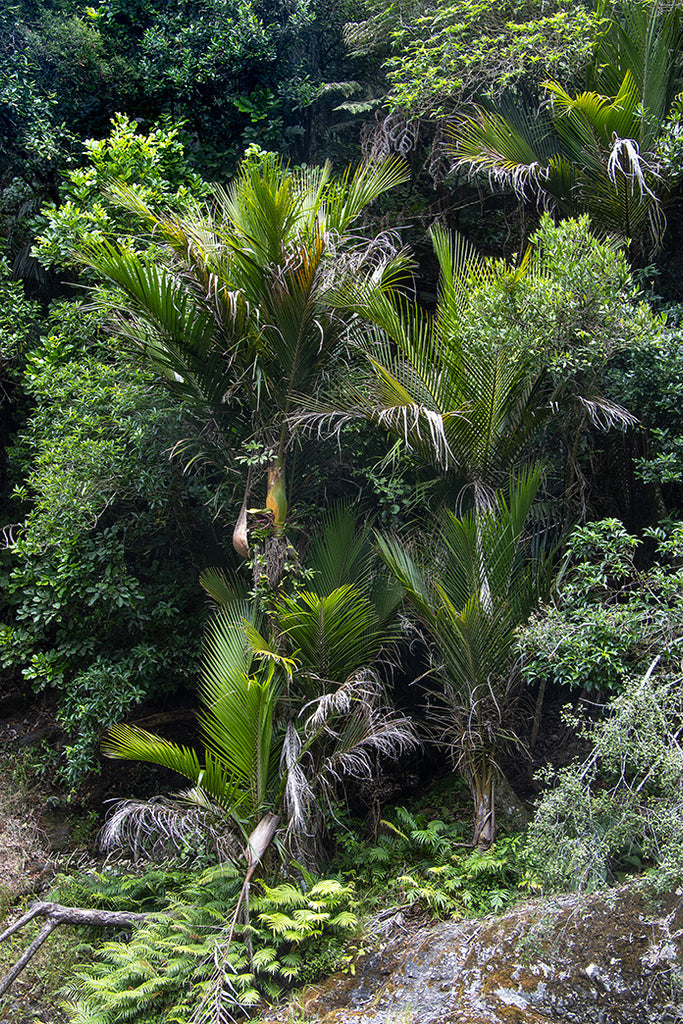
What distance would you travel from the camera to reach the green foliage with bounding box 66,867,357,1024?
423cm

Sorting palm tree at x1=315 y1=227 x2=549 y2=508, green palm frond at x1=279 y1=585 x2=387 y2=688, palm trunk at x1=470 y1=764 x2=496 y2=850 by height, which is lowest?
palm trunk at x1=470 y1=764 x2=496 y2=850

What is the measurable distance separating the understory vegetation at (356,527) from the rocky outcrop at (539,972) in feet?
0.70

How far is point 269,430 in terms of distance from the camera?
5477 mm

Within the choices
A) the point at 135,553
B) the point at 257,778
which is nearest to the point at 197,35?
the point at 135,553

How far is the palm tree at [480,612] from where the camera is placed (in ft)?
15.3

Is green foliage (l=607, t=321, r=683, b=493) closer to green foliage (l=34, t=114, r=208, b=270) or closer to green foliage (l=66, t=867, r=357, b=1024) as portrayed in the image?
green foliage (l=66, t=867, r=357, b=1024)

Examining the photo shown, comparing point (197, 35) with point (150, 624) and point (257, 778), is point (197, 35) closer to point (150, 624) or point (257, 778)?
point (150, 624)

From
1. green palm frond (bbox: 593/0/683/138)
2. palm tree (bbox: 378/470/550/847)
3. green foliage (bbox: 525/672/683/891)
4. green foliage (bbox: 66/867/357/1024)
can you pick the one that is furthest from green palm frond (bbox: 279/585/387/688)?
green palm frond (bbox: 593/0/683/138)

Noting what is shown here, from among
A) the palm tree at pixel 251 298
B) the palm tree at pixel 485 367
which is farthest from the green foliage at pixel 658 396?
the palm tree at pixel 251 298

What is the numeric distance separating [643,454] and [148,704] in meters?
4.93

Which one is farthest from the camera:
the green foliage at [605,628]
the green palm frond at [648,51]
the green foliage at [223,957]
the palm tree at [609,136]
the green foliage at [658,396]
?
the green palm frond at [648,51]

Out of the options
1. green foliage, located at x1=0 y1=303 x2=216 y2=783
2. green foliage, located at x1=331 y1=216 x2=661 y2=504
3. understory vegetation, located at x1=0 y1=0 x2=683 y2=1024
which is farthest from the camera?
green foliage, located at x1=0 y1=303 x2=216 y2=783

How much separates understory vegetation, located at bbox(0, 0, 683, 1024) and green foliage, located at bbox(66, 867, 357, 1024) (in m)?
0.02

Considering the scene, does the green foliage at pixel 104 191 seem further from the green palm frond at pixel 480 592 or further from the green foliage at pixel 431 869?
the green foliage at pixel 431 869
